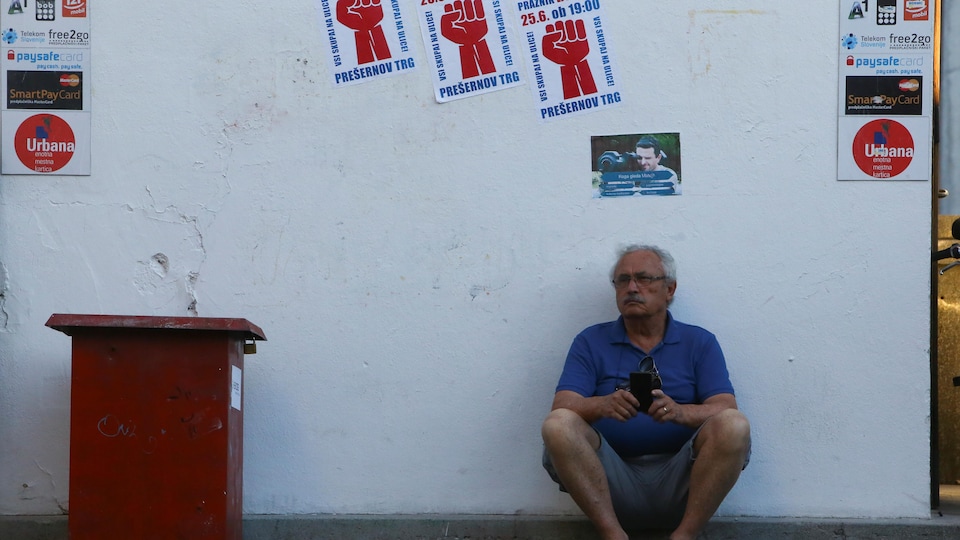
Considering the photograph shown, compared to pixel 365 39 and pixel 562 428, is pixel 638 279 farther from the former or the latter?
pixel 365 39

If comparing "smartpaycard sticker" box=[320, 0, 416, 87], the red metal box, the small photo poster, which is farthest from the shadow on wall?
the red metal box

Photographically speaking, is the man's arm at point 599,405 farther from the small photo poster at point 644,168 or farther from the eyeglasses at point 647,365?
the small photo poster at point 644,168

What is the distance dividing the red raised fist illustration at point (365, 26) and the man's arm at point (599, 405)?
1.58 meters

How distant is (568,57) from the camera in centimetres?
469

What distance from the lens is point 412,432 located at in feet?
15.3

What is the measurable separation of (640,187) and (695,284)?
0.45 metres

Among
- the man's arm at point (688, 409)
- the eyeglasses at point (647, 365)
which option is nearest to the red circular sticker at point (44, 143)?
the eyeglasses at point (647, 365)

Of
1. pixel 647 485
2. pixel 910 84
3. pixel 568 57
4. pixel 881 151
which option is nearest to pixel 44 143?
pixel 568 57

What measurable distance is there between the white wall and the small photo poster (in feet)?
0.17

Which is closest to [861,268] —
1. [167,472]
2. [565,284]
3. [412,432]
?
[565,284]

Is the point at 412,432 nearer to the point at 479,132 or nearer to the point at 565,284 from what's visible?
the point at 565,284

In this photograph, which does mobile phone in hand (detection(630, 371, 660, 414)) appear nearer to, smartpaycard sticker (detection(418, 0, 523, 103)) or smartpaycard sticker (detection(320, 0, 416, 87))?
smartpaycard sticker (detection(418, 0, 523, 103))

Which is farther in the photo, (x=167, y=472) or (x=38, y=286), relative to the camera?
(x=38, y=286)

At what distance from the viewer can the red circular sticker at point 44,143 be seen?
4711 millimetres
